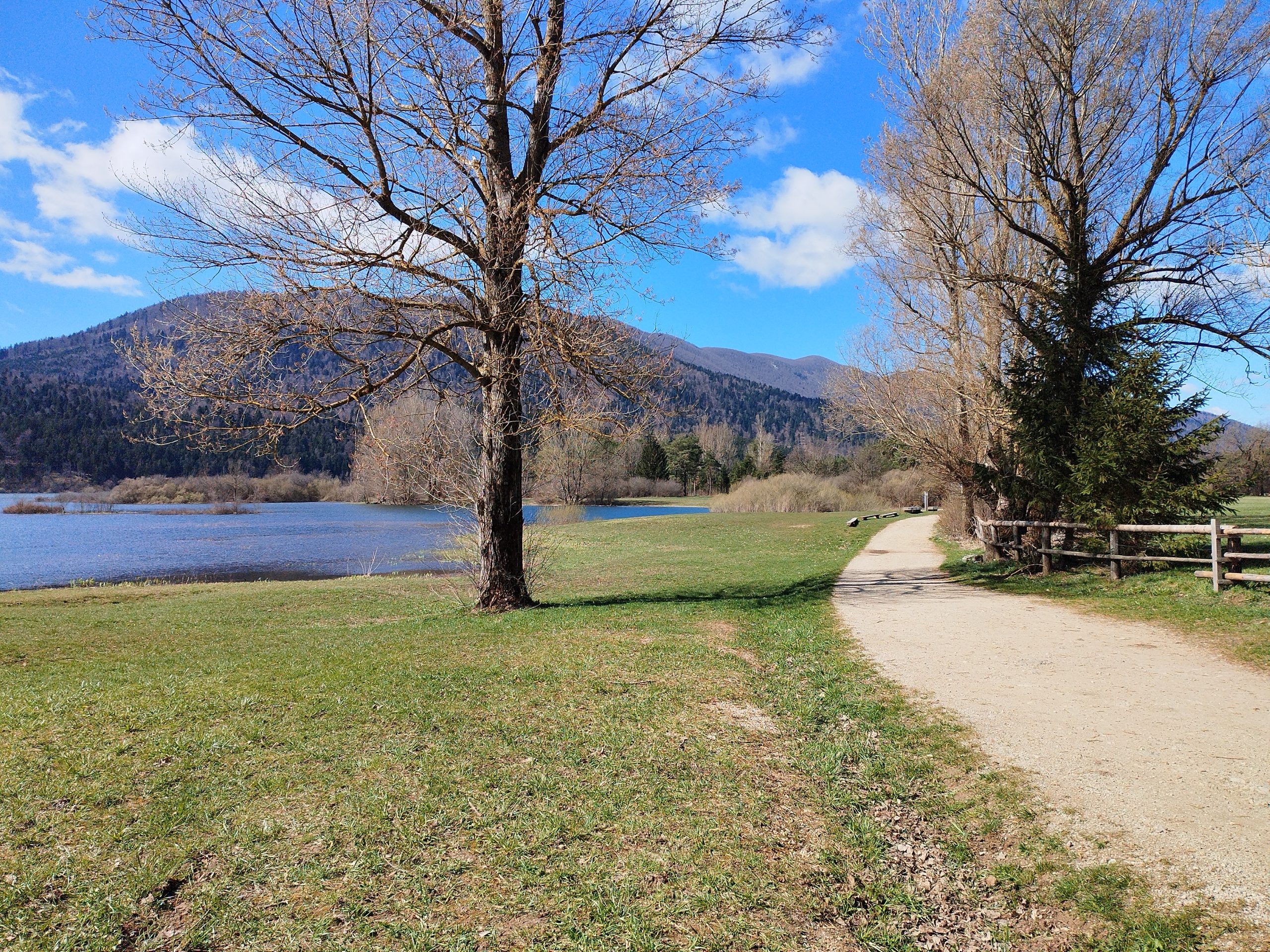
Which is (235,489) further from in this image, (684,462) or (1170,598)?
(1170,598)

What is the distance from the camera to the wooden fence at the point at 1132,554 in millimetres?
10617

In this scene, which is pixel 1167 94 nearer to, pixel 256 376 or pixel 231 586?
pixel 256 376

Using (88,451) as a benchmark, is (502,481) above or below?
below

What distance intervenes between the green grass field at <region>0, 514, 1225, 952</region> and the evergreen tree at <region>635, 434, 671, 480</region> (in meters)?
88.2

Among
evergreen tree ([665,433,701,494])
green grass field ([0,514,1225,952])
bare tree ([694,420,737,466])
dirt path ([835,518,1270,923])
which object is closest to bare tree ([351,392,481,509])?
→ green grass field ([0,514,1225,952])

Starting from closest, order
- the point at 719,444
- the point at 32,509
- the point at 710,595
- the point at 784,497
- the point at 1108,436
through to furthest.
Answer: the point at 1108,436, the point at 710,595, the point at 784,497, the point at 32,509, the point at 719,444

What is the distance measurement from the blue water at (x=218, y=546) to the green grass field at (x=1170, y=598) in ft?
37.8

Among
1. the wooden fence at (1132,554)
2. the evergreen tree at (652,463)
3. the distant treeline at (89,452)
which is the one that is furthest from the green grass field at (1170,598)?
the distant treeline at (89,452)

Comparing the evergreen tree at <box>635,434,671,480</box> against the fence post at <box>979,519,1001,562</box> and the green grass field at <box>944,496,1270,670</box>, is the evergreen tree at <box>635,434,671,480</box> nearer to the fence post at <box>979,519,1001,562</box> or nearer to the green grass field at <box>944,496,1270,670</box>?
the fence post at <box>979,519,1001,562</box>

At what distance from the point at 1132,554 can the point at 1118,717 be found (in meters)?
9.27

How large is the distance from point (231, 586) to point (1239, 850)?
21.9 m

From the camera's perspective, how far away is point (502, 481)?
11.1 metres

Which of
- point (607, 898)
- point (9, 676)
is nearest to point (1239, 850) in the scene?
point (607, 898)

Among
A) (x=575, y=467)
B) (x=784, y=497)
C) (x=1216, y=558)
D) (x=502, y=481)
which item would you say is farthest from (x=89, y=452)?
(x=1216, y=558)
